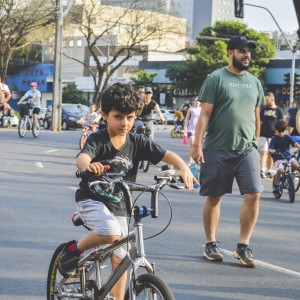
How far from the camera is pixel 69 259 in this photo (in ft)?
16.6

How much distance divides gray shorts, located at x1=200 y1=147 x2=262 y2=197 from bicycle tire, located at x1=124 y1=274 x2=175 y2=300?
3.33 metres

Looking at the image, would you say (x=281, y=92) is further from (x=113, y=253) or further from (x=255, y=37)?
(x=113, y=253)

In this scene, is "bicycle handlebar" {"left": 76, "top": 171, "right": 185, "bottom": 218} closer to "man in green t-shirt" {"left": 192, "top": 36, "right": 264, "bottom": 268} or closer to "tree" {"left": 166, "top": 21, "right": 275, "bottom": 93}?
"man in green t-shirt" {"left": 192, "top": 36, "right": 264, "bottom": 268}

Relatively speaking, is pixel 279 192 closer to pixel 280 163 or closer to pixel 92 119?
pixel 280 163

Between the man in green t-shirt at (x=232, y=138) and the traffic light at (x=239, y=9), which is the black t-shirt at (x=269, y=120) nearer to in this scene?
the man in green t-shirt at (x=232, y=138)

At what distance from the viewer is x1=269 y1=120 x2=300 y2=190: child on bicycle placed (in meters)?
14.1

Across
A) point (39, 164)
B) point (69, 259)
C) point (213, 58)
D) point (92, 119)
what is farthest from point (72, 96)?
point (69, 259)

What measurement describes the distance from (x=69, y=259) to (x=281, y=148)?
32.0ft

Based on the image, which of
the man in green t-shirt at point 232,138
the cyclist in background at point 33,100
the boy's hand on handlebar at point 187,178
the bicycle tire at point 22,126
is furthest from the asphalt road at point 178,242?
the bicycle tire at point 22,126

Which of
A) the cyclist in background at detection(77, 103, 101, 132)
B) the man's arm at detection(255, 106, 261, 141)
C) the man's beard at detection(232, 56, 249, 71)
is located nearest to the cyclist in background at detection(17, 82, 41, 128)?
the cyclist in background at detection(77, 103, 101, 132)

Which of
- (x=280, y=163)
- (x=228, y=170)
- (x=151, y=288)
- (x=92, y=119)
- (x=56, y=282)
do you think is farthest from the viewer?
(x=92, y=119)

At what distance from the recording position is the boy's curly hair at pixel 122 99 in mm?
4805

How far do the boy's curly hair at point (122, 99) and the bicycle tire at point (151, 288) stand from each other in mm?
1027

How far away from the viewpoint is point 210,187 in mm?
7664
